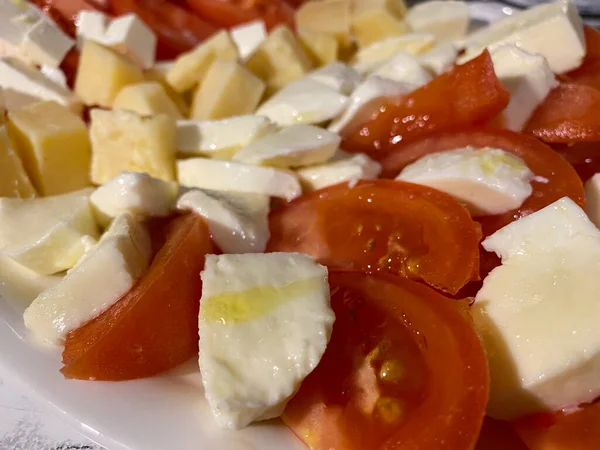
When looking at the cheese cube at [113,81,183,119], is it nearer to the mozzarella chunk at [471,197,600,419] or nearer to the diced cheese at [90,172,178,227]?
the diced cheese at [90,172,178,227]

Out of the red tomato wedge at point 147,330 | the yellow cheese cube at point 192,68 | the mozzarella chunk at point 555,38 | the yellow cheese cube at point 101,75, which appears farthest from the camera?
the yellow cheese cube at point 192,68

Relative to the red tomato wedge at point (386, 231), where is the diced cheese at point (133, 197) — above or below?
above

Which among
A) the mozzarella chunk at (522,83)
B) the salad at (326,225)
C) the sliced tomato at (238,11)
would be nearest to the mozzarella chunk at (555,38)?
the salad at (326,225)

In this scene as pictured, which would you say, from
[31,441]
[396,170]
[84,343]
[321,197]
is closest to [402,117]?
[396,170]

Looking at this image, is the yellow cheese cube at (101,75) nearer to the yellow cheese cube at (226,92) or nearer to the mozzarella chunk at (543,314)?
the yellow cheese cube at (226,92)

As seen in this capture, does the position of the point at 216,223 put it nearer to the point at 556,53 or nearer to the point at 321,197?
the point at 321,197

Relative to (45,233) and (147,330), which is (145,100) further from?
(147,330)

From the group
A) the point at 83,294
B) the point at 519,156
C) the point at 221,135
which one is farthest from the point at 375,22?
the point at 83,294
